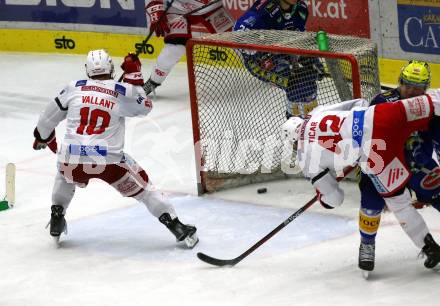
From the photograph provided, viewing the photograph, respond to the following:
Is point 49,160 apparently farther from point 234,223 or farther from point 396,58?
point 396,58

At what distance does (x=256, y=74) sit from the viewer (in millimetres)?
7215

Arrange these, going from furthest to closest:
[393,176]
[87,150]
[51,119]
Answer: [51,119] → [87,150] → [393,176]

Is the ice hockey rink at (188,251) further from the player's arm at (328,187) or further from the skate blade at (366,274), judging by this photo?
the player's arm at (328,187)

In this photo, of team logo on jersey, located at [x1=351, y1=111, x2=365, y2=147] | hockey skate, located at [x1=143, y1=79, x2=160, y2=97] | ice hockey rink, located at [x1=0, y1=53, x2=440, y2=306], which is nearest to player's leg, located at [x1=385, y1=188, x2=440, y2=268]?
ice hockey rink, located at [x1=0, y1=53, x2=440, y2=306]

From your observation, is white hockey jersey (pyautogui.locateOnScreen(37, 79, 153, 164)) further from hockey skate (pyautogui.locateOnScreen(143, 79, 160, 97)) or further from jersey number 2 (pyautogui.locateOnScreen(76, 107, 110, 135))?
hockey skate (pyautogui.locateOnScreen(143, 79, 160, 97))

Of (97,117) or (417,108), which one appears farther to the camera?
(97,117)

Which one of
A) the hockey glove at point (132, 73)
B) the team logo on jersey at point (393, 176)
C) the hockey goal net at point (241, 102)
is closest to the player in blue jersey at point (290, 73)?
the hockey goal net at point (241, 102)

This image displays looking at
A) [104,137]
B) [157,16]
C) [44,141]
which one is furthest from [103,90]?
[157,16]

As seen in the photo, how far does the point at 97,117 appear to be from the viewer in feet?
20.7

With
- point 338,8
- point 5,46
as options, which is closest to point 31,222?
point 338,8

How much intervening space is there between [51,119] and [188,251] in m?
1.09

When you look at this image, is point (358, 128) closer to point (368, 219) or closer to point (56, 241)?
point (368, 219)

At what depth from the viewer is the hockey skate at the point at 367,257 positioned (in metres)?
5.50

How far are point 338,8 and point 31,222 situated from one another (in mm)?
3365
